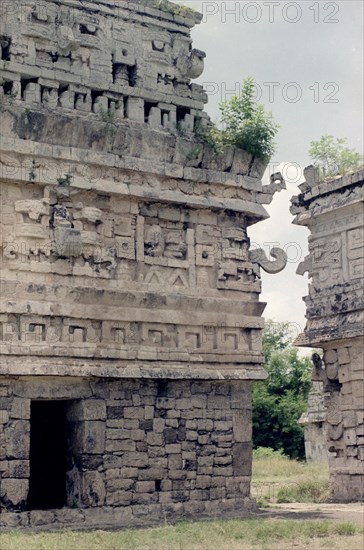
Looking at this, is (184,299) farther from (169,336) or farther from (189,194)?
(189,194)

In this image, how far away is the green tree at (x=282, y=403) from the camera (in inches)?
1255

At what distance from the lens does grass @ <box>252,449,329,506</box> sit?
1694 cm

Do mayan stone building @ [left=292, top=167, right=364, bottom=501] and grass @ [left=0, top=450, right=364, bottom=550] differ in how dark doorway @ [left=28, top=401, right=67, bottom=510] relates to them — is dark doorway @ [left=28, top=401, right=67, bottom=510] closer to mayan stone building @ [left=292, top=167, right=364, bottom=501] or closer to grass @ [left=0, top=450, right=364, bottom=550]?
grass @ [left=0, top=450, right=364, bottom=550]

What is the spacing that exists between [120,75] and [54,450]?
6.18 m

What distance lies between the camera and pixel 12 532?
438 inches

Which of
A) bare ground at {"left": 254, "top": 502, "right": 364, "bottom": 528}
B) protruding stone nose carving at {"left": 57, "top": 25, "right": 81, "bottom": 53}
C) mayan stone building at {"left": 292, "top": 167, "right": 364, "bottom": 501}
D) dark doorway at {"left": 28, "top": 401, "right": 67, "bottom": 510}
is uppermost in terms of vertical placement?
protruding stone nose carving at {"left": 57, "top": 25, "right": 81, "bottom": 53}

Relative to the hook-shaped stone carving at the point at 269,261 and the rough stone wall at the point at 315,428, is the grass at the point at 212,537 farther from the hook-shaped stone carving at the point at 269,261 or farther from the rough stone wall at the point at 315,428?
the rough stone wall at the point at 315,428

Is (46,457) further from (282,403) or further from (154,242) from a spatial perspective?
(282,403)

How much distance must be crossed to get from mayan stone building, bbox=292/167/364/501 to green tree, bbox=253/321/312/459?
48.8 ft

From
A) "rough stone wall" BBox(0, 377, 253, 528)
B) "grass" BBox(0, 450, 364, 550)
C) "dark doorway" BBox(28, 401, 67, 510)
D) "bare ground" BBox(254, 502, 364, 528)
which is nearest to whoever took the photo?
"grass" BBox(0, 450, 364, 550)

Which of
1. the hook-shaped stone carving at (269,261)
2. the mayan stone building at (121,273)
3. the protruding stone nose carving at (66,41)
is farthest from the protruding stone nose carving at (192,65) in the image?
the hook-shaped stone carving at (269,261)

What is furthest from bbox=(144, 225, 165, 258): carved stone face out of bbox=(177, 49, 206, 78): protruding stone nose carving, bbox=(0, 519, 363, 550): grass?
bbox=(0, 519, 363, 550): grass

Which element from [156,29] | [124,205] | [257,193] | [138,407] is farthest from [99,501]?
[156,29]

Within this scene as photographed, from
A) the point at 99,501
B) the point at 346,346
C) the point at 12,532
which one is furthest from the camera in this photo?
the point at 346,346
